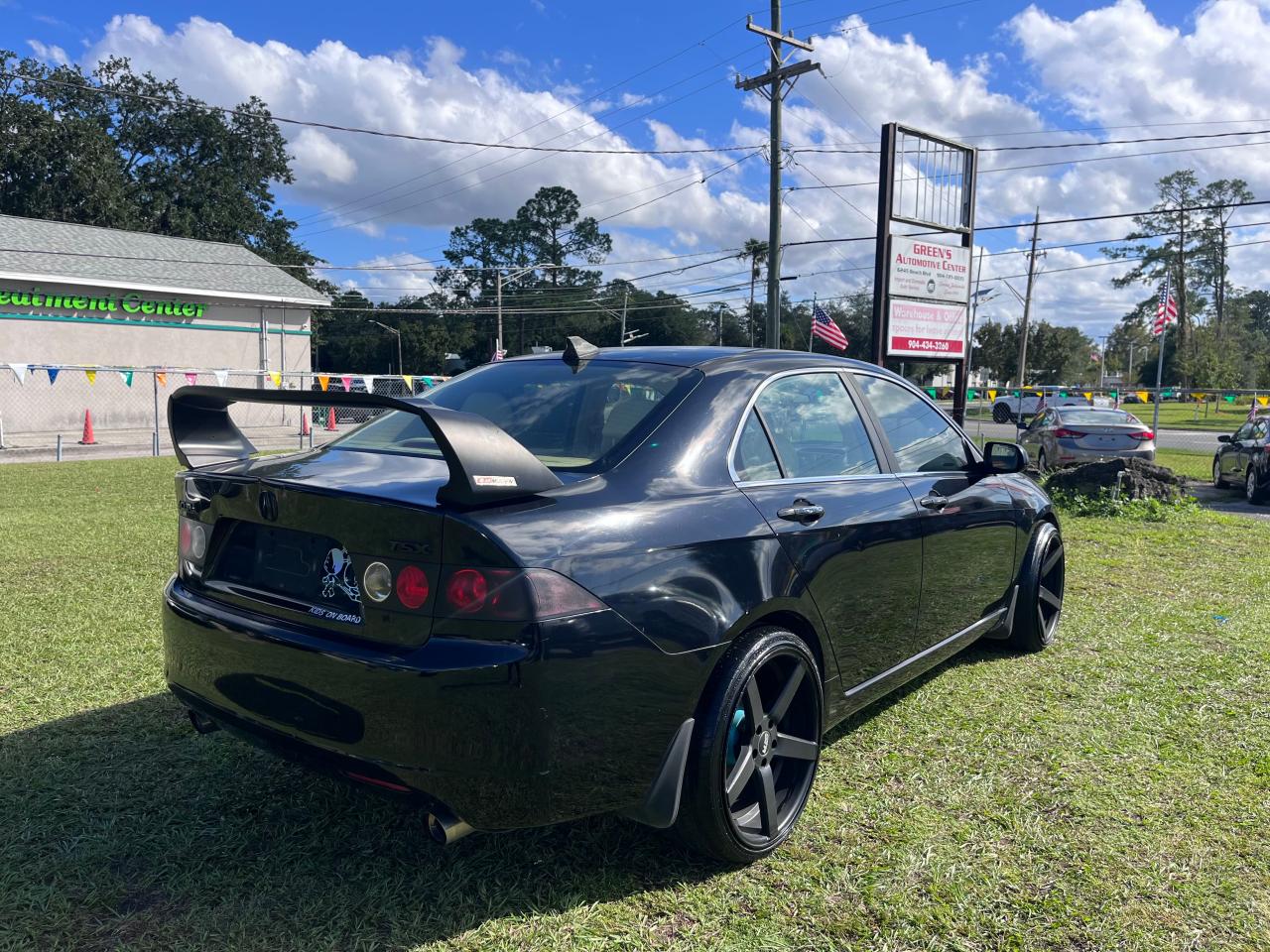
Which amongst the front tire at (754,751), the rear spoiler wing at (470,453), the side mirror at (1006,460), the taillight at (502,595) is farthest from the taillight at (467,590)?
the side mirror at (1006,460)

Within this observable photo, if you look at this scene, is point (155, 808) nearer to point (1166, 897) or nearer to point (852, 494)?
point (852, 494)

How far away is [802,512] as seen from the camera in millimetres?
2891

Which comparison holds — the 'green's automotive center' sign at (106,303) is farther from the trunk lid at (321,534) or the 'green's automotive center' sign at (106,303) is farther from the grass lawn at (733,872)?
the trunk lid at (321,534)

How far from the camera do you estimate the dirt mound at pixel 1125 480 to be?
35.0 ft

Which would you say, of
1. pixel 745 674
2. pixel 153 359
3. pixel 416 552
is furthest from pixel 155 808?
pixel 153 359

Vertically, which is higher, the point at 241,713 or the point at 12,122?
the point at 12,122

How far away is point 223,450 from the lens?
321 centimetres

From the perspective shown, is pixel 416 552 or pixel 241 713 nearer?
pixel 416 552

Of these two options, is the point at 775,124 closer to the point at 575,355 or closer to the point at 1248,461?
the point at 1248,461

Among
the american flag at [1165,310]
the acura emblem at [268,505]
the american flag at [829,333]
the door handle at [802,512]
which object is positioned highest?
the american flag at [1165,310]

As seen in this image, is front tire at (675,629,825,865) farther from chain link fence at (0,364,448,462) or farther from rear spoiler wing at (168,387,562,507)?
chain link fence at (0,364,448,462)

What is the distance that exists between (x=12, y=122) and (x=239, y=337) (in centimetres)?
2665

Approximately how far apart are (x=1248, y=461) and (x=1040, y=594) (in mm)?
11200

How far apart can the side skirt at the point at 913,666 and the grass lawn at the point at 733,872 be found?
0.26 meters
